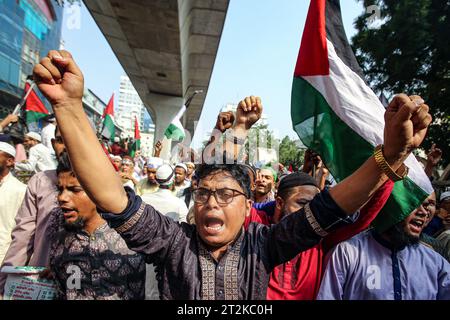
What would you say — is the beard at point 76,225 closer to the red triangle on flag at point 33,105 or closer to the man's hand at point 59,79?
the man's hand at point 59,79

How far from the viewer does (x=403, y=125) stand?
1.34m

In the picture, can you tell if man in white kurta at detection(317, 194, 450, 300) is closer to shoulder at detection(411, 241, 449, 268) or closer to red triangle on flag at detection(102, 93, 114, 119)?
shoulder at detection(411, 241, 449, 268)

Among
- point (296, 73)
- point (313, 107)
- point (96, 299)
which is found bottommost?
point (96, 299)

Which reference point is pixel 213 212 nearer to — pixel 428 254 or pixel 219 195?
pixel 219 195

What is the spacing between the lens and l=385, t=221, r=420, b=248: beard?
1.99 m

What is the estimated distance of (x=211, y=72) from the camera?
1519 centimetres

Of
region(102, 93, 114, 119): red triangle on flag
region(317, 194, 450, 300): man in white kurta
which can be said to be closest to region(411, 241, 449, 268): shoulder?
region(317, 194, 450, 300): man in white kurta

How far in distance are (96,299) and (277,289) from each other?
0.87m

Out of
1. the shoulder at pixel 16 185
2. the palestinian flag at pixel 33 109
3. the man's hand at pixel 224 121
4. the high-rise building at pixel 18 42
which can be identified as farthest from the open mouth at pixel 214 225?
the high-rise building at pixel 18 42

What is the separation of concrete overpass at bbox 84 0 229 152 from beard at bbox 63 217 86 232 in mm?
8093

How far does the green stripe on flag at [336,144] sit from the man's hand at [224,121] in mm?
396

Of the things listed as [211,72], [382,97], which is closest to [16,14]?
[211,72]

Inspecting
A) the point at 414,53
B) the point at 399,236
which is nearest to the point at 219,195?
the point at 399,236

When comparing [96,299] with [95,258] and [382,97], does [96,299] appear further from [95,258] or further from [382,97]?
[382,97]
